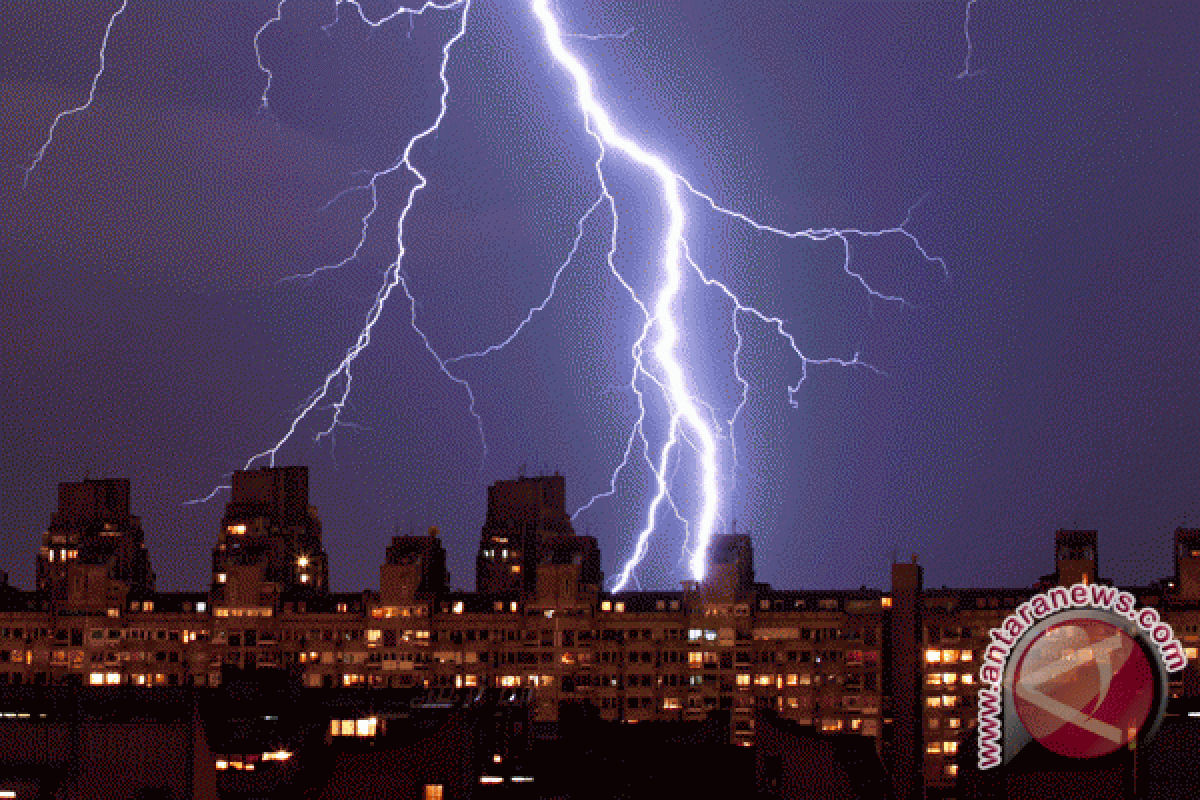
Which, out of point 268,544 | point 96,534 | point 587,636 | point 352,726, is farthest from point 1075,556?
point 96,534

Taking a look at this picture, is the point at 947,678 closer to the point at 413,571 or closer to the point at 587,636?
the point at 587,636

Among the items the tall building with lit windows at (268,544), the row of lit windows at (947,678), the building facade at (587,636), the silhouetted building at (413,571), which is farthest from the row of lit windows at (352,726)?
the tall building with lit windows at (268,544)

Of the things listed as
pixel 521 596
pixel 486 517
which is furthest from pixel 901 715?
pixel 486 517

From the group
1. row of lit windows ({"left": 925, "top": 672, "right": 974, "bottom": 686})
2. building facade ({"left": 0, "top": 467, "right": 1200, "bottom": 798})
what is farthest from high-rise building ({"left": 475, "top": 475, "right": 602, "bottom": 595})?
row of lit windows ({"left": 925, "top": 672, "right": 974, "bottom": 686})

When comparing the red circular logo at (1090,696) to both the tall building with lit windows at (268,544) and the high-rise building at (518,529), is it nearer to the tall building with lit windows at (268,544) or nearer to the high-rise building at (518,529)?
the tall building with lit windows at (268,544)

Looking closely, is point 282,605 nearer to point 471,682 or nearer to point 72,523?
point 471,682
